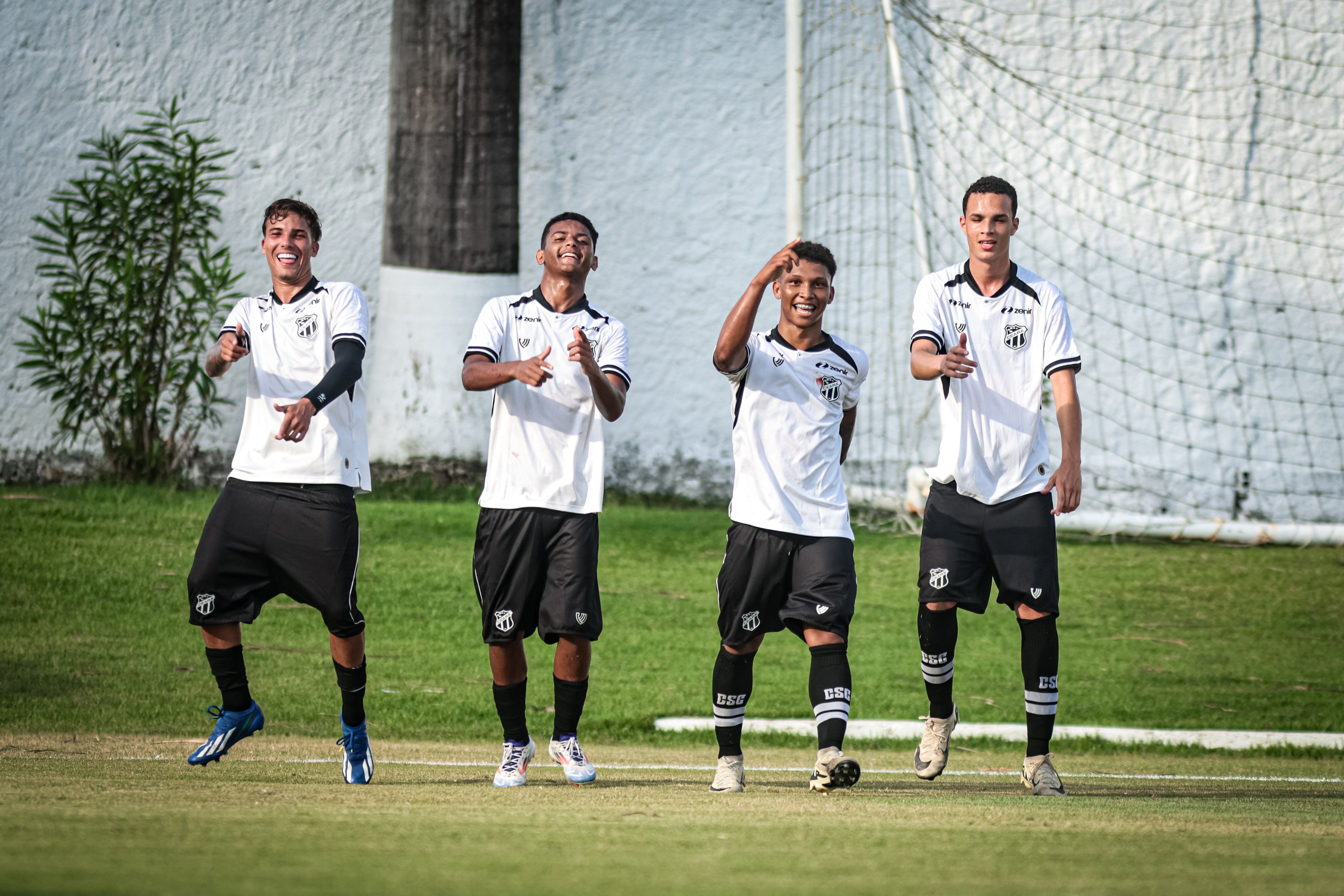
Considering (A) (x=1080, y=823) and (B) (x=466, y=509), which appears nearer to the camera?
(A) (x=1080, y=823)

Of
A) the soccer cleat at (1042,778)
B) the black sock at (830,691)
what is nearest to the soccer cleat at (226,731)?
the black sock at (830,691)

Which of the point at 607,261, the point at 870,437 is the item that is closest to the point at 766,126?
the point at 607,261

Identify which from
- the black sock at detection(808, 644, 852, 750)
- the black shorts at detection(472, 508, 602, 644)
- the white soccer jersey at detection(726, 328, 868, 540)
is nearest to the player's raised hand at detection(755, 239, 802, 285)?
the white soccer jersey at detection(726, 328, 868, 540)

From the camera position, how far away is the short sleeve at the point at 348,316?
5.20m

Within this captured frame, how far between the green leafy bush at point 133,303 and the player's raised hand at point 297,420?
5.65 metres

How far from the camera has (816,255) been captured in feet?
16.8

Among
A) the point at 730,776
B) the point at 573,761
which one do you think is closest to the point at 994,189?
the point at 730,776

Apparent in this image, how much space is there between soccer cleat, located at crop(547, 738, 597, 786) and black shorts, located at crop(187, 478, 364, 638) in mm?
862

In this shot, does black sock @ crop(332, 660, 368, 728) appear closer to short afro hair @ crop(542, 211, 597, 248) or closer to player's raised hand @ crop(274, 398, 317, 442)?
player's raised hand @ crop(274, 398, 317, 442)

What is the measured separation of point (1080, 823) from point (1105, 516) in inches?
256

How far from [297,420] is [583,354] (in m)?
1.02

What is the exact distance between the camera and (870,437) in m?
11.1

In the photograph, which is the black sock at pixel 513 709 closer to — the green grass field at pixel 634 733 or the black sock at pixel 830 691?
the green grass field at pixel 634 733

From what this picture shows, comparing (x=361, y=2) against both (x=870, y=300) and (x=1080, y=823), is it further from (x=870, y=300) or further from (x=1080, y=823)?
(x=1080, y=823)
